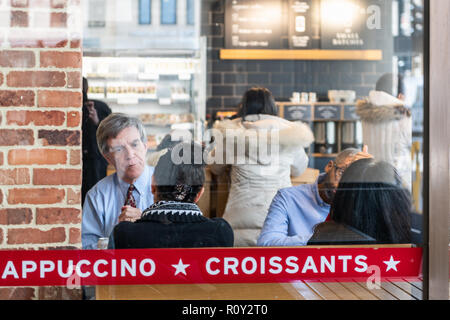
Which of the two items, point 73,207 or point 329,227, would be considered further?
point 329,227

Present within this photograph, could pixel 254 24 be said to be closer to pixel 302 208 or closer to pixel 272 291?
pixel 302 208

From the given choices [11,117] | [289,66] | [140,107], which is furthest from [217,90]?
[11,117]

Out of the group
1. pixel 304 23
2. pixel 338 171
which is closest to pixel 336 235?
pixel 338 171

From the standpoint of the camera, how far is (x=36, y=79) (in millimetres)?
2137

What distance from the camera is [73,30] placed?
2160 millimetres

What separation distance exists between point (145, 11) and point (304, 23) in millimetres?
1730

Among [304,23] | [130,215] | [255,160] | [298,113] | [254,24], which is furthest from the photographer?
[254,24]

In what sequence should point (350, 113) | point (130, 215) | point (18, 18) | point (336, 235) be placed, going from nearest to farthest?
point (18, 18)
point (130, 215)
point (336, 235)
point (350, 113)

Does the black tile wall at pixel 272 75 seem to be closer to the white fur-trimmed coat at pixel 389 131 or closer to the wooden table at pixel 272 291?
the white fur-trimmed coat at pixel 389 131

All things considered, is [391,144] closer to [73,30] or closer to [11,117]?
[73,30]

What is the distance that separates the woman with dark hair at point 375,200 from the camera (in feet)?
7.82

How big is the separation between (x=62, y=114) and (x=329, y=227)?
3.90ft

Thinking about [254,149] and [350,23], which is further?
[350,23]

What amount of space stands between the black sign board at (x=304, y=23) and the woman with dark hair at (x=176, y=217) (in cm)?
126
